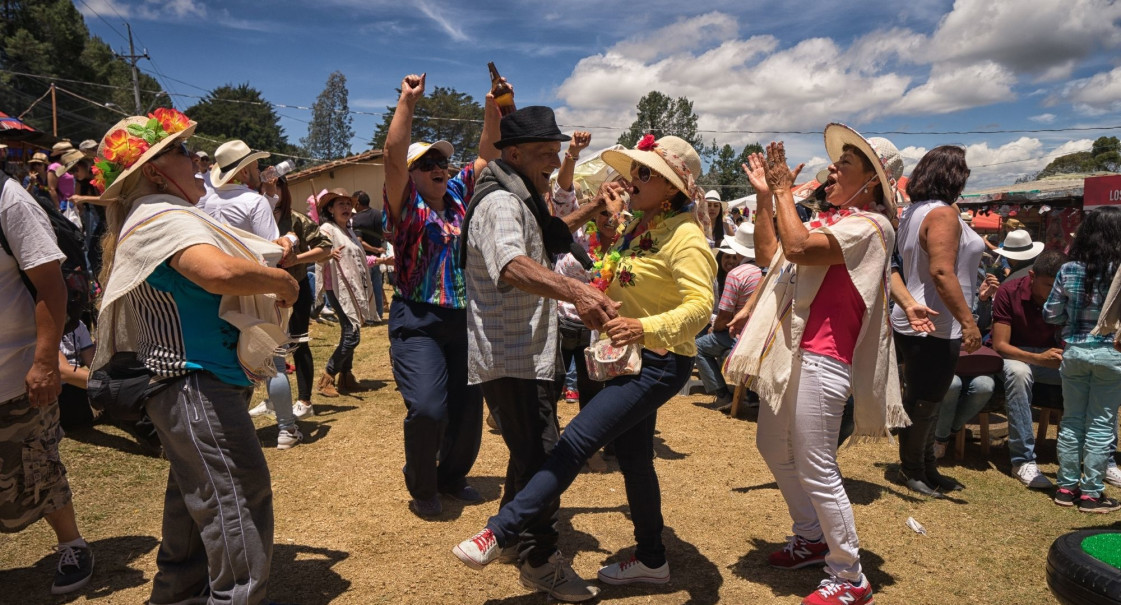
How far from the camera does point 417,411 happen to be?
395 cm

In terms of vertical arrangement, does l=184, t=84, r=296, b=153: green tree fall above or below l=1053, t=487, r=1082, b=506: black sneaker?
above

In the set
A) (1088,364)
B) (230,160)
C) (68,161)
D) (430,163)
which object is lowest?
(1088,364)

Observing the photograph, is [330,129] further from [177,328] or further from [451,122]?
[177,328]

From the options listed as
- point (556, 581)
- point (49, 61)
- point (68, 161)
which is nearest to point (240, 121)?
point (49, 61)

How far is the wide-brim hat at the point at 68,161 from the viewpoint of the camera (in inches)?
362

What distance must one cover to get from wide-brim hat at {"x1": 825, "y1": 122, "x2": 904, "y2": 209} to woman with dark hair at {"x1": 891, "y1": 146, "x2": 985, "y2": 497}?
95 cm

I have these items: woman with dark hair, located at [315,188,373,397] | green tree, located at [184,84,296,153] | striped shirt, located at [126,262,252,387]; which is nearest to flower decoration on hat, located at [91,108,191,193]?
striped shirt, located at [126,262,252,387]

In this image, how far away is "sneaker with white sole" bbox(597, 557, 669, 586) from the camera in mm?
3297

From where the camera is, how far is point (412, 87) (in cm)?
368

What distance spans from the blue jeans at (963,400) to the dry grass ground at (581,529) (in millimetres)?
397

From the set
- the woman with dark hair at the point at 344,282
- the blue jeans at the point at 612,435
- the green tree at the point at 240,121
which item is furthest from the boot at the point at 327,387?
the green tree at the point at 240,121

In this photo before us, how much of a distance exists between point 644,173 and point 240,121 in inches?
3082

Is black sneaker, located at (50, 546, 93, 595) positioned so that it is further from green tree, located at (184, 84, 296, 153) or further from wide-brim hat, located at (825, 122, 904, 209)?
green tree, located at (184, 84, 296, 153)

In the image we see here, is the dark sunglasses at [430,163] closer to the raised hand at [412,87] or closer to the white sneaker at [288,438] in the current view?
the raised hand at [412,87]
